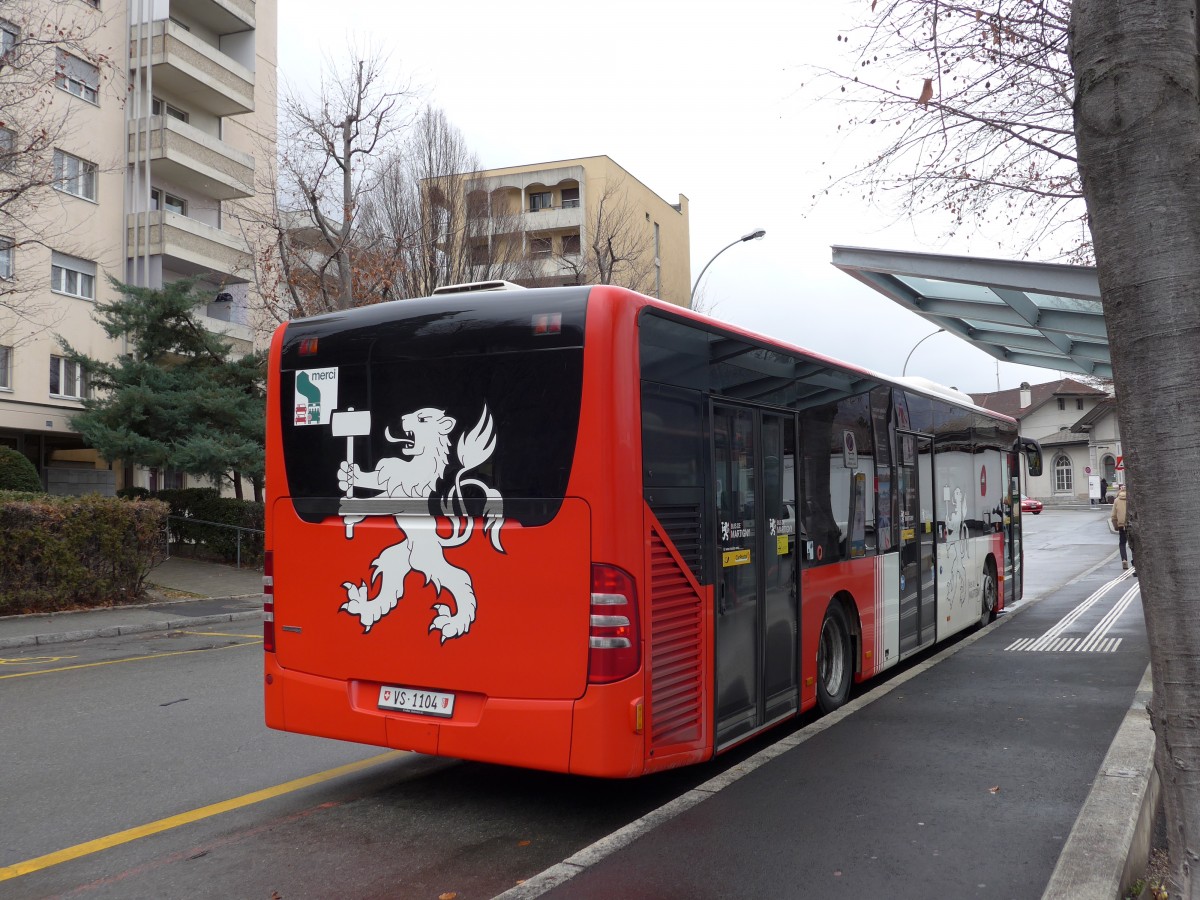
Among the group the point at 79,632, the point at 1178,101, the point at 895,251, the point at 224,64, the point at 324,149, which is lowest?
the point at 79,632

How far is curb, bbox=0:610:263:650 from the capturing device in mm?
12875

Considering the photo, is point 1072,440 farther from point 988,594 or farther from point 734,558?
point 734,558

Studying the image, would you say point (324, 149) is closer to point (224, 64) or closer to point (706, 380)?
point (224, 64)

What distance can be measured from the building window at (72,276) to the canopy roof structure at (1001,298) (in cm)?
2268

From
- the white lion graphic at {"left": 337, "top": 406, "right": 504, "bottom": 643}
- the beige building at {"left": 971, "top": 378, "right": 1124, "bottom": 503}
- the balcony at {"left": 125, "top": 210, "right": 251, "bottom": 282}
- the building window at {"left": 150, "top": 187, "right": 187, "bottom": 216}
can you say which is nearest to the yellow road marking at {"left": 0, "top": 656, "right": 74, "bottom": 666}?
the white lion graphic at {"left": 337, "top": 406, "right": 504, "bottom": 643}

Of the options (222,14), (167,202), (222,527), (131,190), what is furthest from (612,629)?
(222,14)

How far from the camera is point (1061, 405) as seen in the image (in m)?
82.4

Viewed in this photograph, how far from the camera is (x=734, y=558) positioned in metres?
6.02

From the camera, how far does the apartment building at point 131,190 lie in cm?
2569

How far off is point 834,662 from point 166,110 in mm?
31708

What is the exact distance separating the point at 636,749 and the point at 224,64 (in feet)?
111

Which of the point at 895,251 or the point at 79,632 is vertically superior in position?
the point at 895,251

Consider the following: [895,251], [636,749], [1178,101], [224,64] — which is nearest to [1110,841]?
[636,749]

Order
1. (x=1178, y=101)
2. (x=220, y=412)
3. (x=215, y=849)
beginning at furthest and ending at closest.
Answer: (x=220, y=412) → (x=215, y=849) → (x=1178, y=101)
